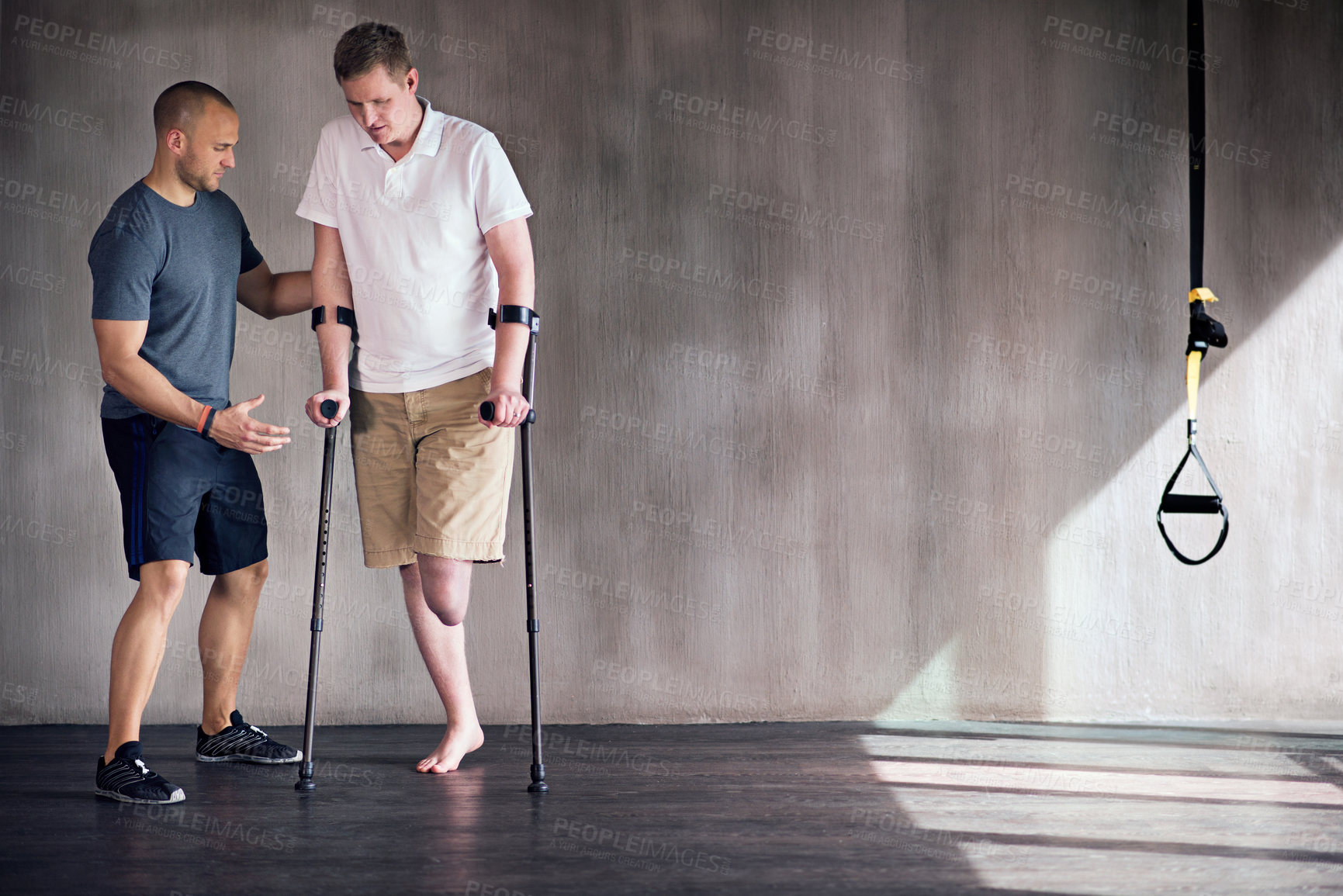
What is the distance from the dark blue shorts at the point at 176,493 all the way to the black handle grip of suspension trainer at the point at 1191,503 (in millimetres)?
2505

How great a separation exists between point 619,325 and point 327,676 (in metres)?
1.47

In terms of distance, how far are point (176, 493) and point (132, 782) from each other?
68 centimetres

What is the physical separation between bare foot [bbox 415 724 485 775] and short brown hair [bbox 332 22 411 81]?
1658mm

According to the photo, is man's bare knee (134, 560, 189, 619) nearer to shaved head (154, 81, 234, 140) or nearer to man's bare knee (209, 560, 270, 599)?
man's bare knee (209, 560, 270, 599)

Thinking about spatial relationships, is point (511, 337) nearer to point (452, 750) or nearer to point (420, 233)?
point (420, 233)

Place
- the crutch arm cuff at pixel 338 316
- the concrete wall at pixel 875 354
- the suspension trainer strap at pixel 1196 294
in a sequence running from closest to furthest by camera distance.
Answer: the crutch arm cuff at pixel 338 316 → the suspension trainer strap at pixel 1196 294 → the concrete wall at pixel 875 354

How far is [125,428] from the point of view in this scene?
2.61m

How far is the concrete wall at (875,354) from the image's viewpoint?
342cm

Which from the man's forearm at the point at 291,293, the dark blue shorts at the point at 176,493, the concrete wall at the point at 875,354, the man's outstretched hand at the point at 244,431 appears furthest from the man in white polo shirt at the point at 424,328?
the concrete wall at the point at 875,354

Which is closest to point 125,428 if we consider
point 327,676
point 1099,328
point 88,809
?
point 88,809

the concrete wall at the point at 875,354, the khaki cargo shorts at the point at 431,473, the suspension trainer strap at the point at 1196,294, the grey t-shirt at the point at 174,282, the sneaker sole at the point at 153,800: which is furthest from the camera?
the concrete wall at the point at 875,354

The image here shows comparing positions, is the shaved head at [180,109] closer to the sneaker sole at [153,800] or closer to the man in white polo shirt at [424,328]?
the man in white polo shirt at [424,328]

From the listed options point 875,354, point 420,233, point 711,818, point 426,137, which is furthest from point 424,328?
point 875,354

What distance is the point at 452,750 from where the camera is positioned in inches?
108
